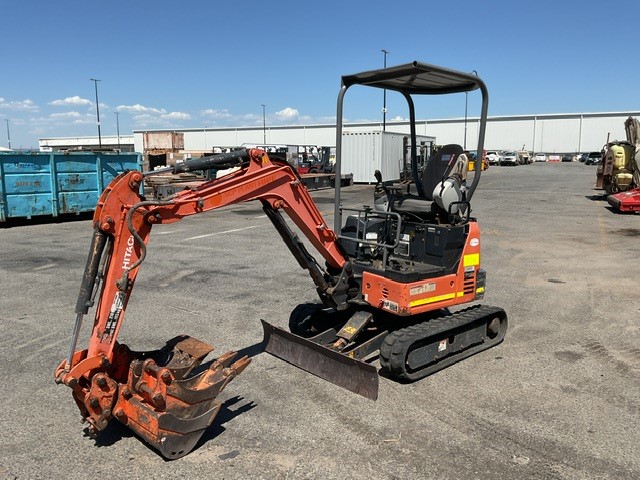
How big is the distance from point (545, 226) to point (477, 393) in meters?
11.9

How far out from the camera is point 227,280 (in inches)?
354

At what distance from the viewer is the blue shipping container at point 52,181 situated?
15.3 m

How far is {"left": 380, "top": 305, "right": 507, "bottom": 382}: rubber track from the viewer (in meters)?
4.96

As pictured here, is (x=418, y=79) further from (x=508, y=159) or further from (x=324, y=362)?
(x=508, y=159)

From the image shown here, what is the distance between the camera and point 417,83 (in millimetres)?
6391

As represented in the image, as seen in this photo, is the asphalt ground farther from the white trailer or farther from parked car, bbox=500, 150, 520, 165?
parked car, bbox=500, 150, 520, 165

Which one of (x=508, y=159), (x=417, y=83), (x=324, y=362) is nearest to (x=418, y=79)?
(x=417, y=83)

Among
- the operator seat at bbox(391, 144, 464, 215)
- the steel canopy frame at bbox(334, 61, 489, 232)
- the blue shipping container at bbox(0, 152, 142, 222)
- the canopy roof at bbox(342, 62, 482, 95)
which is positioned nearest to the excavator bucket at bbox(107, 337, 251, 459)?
the steel canopy frame at bbox(334, 61, 489, 232)

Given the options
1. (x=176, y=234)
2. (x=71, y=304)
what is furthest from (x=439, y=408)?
(x=176, y=234)

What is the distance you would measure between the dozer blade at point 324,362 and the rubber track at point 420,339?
1.21 ft

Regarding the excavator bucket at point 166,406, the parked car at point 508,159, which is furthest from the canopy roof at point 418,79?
the parked car at point 508,159

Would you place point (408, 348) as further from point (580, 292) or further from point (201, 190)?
point (580, 292)

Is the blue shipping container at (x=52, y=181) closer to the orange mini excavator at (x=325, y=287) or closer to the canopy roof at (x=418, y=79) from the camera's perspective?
the orange mini excavator at (x=325, y=287)

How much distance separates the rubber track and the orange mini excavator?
0.02m
